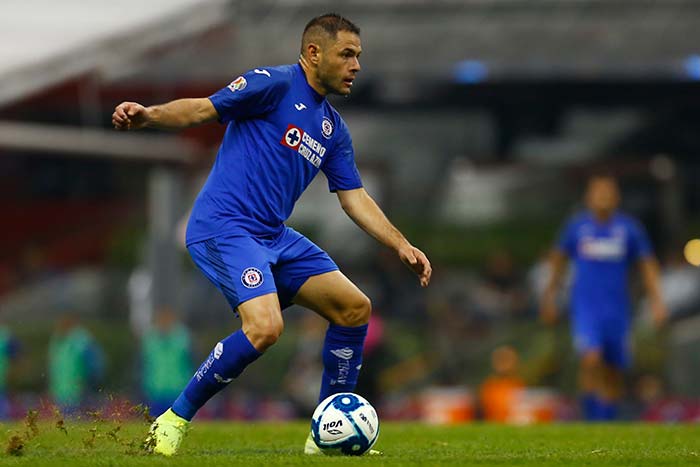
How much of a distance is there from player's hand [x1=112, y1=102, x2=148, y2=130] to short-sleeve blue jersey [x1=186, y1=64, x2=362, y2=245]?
580 millimetres

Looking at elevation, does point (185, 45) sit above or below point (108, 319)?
above

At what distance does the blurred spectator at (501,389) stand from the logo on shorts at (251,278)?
11.3 m

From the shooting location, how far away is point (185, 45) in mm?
24688

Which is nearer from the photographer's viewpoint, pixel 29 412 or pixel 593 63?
pixel 29 412

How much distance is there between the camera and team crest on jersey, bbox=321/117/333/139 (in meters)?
7.86

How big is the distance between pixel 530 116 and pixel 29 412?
20330 millimetres

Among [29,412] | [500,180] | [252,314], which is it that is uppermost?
[252,314]

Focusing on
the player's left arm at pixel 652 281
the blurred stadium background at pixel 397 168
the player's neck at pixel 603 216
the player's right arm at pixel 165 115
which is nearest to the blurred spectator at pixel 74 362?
the blurred stadium background at pixel 397 168

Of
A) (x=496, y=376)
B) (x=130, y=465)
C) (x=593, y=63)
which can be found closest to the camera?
(x=130, y=465)

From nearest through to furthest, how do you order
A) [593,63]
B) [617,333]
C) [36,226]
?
[617,333] → [593,63] → [36,226]

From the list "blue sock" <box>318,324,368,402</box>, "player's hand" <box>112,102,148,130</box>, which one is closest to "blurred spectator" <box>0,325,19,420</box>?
"blue sock" <box>318,324,368,402</box>

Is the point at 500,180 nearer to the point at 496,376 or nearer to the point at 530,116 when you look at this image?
the point at 530,116

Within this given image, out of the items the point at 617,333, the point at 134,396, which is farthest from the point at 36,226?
the point at 617,333

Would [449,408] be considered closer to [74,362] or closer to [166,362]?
[166,362]
